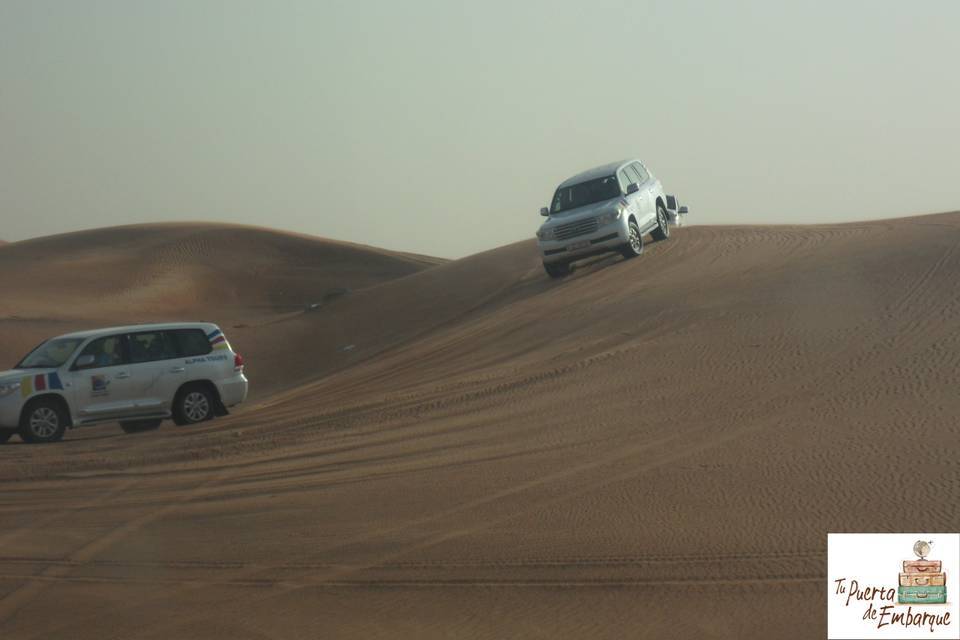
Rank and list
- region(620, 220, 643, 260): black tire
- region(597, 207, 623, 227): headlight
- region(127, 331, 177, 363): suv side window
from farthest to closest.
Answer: region(620, 220, 643, 260): black tire
region(597, 207, 623, 227): headlight
region(127, 331, 177, 363): suv side window

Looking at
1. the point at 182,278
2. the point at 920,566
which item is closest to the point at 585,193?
the point at 920,566

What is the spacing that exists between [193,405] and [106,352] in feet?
4.62

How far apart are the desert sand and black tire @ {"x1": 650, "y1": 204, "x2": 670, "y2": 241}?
4989mm

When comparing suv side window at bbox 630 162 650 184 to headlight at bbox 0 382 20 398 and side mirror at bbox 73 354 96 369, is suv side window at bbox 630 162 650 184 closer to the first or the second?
side mirror at bbox 73 354 96 369

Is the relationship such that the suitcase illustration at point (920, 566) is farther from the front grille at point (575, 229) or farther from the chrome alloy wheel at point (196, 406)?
the front grille at point (575, 229)

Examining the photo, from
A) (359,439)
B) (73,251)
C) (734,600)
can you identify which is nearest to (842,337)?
(359,439)

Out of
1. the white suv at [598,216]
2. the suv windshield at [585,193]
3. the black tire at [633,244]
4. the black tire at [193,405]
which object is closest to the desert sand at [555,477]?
the black tire at [193,405]

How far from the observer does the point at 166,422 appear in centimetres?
1914

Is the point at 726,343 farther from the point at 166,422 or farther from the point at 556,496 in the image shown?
the point at 166,422

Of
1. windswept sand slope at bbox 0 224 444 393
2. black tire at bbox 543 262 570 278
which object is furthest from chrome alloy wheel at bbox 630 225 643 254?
windswept sand slope at bbox 0 224 444 393

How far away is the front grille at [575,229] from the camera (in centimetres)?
2464

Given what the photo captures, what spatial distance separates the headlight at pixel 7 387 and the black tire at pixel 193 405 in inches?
84.1

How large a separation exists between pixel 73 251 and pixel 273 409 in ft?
144

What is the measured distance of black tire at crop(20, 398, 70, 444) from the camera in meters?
15.7
